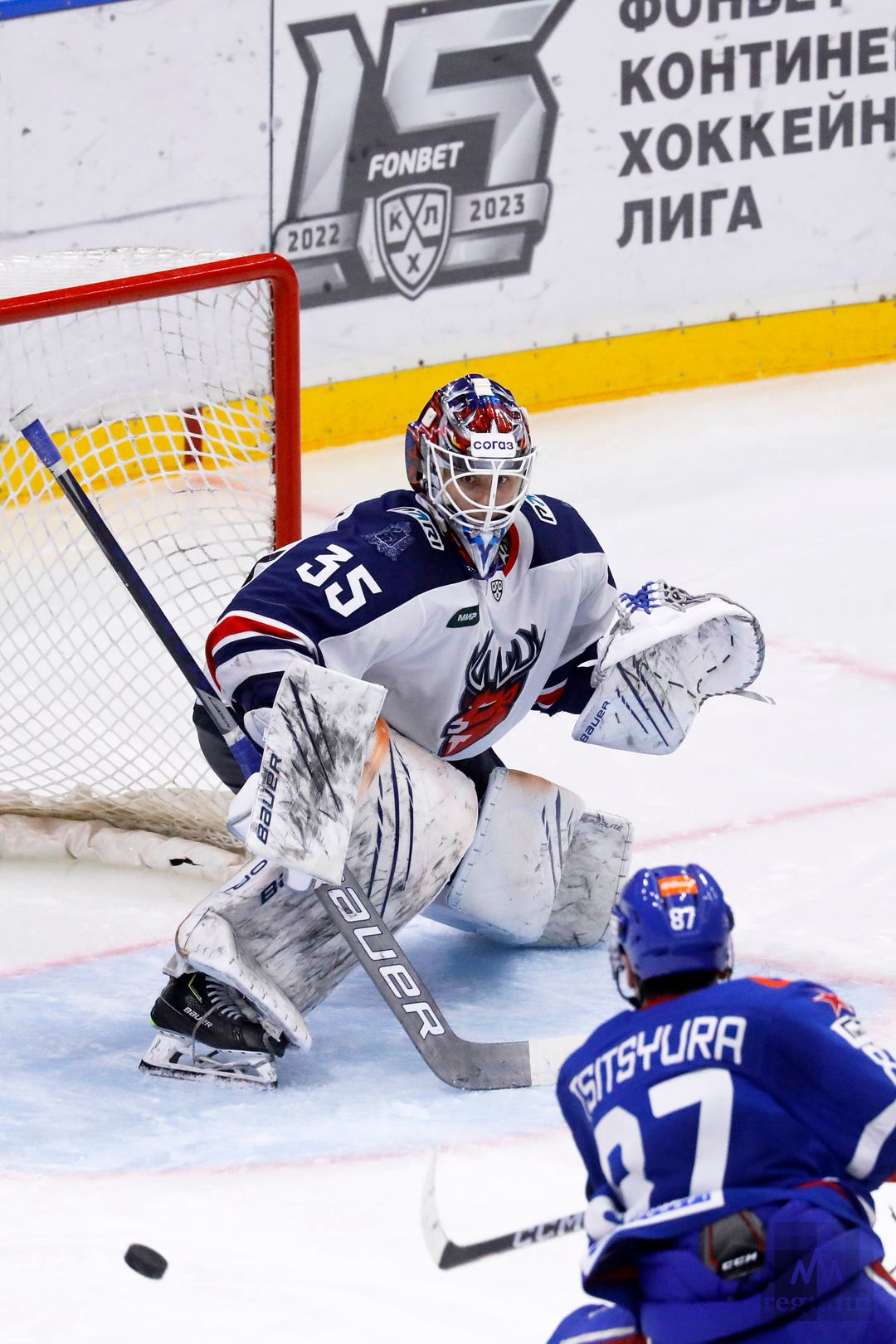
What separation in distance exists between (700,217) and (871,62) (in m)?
0.65

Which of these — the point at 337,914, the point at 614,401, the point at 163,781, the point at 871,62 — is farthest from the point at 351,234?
the point at 337,914

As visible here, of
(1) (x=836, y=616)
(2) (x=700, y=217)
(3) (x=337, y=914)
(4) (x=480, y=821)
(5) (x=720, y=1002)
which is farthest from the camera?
(2) (x=700, y=217)

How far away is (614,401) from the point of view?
20.5 feet

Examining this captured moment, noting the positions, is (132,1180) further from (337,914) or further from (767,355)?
(767,355)

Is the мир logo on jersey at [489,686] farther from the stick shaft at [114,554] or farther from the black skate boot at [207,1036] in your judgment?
the black skate boot at [207,1036]

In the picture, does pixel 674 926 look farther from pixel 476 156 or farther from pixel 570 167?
pixel 570 167

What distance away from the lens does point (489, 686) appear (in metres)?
3.08

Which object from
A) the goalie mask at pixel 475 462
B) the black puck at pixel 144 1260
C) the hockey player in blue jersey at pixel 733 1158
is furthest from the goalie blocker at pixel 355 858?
the hockey player in blue jersey at pixel 733 1158

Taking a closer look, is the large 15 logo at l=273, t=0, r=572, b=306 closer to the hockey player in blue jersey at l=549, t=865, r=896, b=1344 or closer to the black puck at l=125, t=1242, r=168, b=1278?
the black puck at l=125, t=1242, r=168, b=1278

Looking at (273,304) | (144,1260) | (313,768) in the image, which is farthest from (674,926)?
(273,304)

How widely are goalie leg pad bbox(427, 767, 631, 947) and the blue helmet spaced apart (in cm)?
138

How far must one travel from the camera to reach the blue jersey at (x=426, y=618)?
288 cm

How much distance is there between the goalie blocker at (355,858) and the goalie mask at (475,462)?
0.97ft

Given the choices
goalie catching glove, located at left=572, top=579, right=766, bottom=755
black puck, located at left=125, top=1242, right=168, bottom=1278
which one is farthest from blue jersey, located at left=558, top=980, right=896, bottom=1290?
goalie catching glove, located at left=572, top=579, right=766, bottom=755
